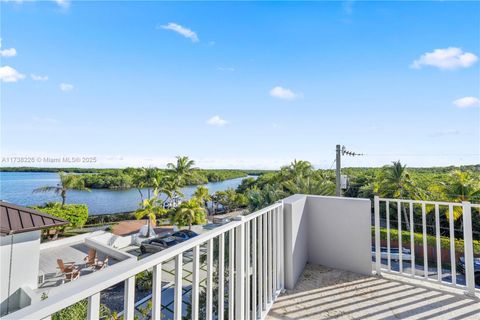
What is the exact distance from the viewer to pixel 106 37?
735 centimetres

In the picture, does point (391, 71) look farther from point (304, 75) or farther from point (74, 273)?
point (74, 273)

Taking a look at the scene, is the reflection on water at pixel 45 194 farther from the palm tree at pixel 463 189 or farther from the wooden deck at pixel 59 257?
the palm tree at pixel 463 189

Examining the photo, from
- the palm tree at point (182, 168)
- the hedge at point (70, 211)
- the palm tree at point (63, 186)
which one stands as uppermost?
the palm tree at point (182, 168)

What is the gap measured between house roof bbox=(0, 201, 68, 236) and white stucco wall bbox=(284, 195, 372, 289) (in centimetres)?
560

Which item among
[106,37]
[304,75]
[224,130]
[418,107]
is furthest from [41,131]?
[418,107]

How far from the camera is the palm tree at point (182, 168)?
818 inches

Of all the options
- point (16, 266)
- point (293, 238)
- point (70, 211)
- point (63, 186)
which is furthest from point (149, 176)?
point (293, 238)

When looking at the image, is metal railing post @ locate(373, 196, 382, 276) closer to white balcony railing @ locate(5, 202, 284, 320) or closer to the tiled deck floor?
the tiled deck floor

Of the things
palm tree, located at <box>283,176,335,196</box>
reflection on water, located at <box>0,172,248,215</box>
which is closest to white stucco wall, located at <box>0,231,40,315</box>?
palm tree, located at <box>283,176,335,196</box>

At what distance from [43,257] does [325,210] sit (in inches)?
506

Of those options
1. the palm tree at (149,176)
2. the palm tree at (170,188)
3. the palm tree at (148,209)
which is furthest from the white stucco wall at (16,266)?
the palm tree at (149,176)

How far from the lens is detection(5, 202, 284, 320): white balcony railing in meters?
0.62

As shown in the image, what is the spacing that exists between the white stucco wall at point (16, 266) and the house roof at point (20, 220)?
2.26ft

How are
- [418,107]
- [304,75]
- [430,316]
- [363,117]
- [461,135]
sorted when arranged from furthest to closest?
[461,135], [363,117], [418,107], [304,75], [430,316]
